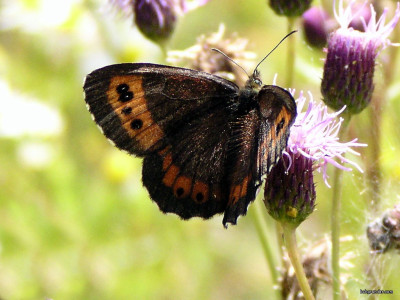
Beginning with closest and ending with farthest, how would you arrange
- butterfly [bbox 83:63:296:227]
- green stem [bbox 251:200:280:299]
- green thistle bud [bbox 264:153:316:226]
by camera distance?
green thistle bud [bbox 264:153:316:226]
butterfly [bbox 83:63:296:227]
green stem [bbox 251:200:280:299]

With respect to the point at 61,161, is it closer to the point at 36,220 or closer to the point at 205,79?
the point at 36,220

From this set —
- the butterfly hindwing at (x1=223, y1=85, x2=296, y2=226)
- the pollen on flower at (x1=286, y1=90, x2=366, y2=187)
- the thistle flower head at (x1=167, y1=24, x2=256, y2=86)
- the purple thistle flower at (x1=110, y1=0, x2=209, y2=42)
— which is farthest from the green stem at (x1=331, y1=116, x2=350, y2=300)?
the purple thistle flower at (x1=110, y1=0, x2=209, y2=42)

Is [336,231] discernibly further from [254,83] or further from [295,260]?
[254,83]

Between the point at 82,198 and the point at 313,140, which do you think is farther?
the point at 82,198

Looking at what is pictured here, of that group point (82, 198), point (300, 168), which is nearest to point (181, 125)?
point (300, 168)

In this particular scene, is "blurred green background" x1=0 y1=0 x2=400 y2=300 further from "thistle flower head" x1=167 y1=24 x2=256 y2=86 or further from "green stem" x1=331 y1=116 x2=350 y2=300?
"green stem" x1=331 y1=116 x2=350 y2=300

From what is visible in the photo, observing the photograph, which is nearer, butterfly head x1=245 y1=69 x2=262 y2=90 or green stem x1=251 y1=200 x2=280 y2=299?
butterfly head x1=245 y1=69 x2=262 y2=90
